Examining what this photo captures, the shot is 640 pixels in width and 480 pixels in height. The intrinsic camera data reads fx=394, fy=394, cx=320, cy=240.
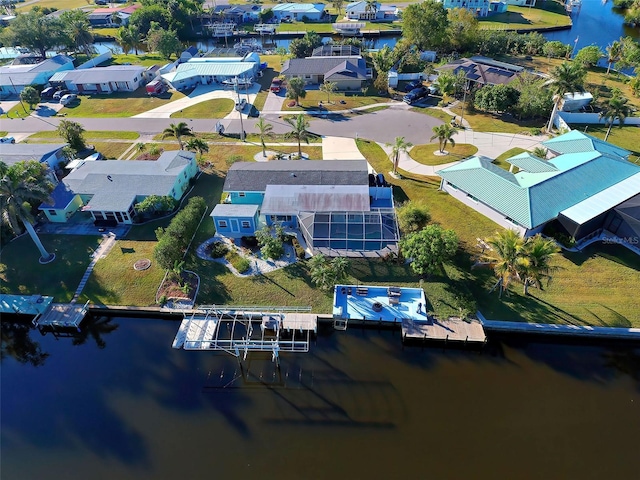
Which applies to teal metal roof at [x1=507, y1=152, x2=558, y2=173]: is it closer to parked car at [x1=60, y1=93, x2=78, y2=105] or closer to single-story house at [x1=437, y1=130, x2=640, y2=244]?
single-story house at [x1=437, y1=130, x2=640, y2=244]

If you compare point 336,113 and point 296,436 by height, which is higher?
point 336,113

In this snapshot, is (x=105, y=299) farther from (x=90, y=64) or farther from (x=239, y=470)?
(x=90, y=64)

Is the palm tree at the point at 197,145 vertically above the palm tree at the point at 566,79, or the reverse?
the palm tree at the point at 566,79

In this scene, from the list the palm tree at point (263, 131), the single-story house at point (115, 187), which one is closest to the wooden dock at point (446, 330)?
the single-story house at point (115, 187)

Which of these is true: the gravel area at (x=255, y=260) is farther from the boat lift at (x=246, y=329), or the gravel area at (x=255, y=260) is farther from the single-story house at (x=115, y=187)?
the single-story house at (x=115, y=187)

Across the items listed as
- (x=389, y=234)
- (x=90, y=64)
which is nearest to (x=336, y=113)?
(x=389, y=234)
